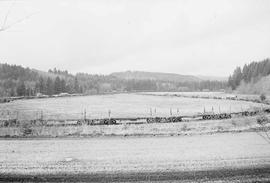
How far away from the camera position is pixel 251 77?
555ft

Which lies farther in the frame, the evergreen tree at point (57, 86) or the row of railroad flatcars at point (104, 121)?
the evergreen tree at point (57, 86)

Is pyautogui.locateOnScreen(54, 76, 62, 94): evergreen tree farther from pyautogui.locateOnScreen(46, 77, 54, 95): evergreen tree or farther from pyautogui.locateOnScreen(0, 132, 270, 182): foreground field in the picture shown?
pyautogui.locateOnScreen(0, 132, 270, 182): foreground field

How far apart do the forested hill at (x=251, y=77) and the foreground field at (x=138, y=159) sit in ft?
413

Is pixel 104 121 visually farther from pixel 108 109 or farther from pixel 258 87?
pixel 258 87

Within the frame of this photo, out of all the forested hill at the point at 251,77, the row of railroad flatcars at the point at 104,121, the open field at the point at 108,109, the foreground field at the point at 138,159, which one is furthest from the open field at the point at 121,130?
the forested hill at the point at 251,77

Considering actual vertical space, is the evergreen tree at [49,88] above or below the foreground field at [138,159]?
above

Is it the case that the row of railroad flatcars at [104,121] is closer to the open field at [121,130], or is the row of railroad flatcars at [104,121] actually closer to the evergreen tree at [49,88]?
the open field at [121,130]

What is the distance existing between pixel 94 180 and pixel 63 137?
1084 cm

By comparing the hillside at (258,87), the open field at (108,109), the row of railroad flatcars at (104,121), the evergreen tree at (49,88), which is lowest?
the row of railroad flatcars at (104,121)

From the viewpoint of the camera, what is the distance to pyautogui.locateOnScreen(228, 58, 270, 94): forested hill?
477ft

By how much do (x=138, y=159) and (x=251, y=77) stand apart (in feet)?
542

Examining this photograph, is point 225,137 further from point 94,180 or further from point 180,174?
point 94,180

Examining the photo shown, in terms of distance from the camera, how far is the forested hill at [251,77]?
145250 millimetres

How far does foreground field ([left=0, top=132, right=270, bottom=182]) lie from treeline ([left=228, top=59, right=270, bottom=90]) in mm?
150246
